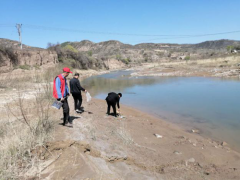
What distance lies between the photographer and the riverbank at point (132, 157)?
131 inches

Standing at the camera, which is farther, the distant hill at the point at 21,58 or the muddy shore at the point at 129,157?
the distant hill at the point at 21,58

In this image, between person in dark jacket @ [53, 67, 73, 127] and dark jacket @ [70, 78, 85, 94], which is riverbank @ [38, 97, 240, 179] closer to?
person in dark jacket @ [53, 67, 73, 127]

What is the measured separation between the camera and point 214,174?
3.93 meters

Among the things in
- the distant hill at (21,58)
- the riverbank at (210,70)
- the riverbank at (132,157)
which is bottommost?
the riverbank at (132,157)

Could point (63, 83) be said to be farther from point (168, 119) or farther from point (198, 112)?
point (198, 112)

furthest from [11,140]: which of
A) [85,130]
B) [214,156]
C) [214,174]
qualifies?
[214,156]

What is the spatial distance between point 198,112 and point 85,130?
617cm

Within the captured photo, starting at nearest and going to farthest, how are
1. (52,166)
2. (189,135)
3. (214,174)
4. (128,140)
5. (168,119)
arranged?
(52,166) → (214,174) → (128,140) → (189,135) → (168,119)

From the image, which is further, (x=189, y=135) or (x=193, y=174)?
(x=189, y=135)

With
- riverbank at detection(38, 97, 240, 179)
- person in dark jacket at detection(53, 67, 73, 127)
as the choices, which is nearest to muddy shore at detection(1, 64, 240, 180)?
riverbank at detection(38, 97, 240, 179)

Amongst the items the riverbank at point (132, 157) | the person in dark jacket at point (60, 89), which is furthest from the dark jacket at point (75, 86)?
the riverbank at point (132, 157)

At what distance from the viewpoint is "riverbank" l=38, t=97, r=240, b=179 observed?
332cm

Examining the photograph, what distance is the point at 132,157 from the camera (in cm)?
411

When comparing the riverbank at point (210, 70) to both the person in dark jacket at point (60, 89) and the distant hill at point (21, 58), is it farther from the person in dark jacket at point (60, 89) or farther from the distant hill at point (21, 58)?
the person in dark jacket at point (60, 89)
